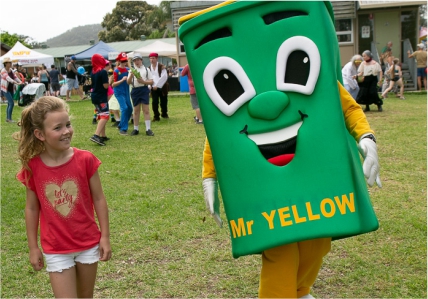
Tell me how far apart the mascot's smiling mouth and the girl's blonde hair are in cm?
109

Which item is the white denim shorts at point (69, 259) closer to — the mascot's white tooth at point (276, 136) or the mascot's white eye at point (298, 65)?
the mascot's white tooth at point (276, 136)

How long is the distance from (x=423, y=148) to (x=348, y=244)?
4.50 metres

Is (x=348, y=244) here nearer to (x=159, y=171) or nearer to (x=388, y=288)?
(x=388, y=288)

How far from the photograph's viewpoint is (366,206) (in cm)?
251

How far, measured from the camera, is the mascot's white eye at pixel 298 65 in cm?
250

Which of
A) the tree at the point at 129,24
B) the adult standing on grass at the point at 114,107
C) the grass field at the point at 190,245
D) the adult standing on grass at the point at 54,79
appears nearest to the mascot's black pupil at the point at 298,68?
the grass field at the point at 190,245

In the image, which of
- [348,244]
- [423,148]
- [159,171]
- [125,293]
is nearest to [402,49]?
[423,148]

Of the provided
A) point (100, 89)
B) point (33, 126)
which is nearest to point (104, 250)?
point (33, 126)

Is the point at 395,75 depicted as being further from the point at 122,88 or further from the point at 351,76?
the point at 122,88

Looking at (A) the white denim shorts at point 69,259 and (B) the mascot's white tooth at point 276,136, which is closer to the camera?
(B) the mascot's white tooth at point 276,136

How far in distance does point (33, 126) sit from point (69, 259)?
2.42 ft

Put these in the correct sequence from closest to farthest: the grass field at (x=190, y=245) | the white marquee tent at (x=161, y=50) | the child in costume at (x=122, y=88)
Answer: the grass field at (x=190, y=245), the child in costume at (x=122, y=88), the white marquee tent at (x=161, y=50)

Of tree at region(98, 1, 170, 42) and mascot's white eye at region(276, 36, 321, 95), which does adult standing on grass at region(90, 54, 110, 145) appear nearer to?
mascot's white eye at region(276, 36, 321, 95)

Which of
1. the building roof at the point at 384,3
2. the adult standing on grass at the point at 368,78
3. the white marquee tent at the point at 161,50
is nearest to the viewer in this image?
the adult standing on grass at the point at 368,78
